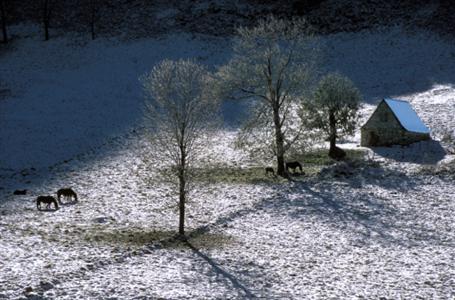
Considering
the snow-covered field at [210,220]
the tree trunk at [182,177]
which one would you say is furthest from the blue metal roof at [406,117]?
the tree trunk at [182,177]

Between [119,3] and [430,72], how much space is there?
4397 centimetres

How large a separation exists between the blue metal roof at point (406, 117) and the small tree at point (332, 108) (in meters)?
3.29

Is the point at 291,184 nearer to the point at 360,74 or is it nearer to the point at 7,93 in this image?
the point at 360,74

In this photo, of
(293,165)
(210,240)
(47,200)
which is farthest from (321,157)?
Answer: (47,200)

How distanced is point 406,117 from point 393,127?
156 centimetres

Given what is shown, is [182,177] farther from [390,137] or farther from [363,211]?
[390,137]

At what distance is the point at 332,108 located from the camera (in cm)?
4597

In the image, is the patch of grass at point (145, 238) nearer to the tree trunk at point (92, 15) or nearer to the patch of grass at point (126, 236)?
the patch of grass at point (126, 236)

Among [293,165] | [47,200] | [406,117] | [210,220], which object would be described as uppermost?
[406,117]

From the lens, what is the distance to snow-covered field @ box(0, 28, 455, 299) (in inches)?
938

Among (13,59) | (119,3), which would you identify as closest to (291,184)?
(13,59)

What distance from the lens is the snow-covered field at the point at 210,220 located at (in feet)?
78.2

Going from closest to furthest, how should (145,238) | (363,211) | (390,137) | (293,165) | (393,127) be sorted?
(145,238)
(363,211)
(293,165)
(393,127)
(390,137)

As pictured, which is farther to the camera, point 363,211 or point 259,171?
point 259,171
